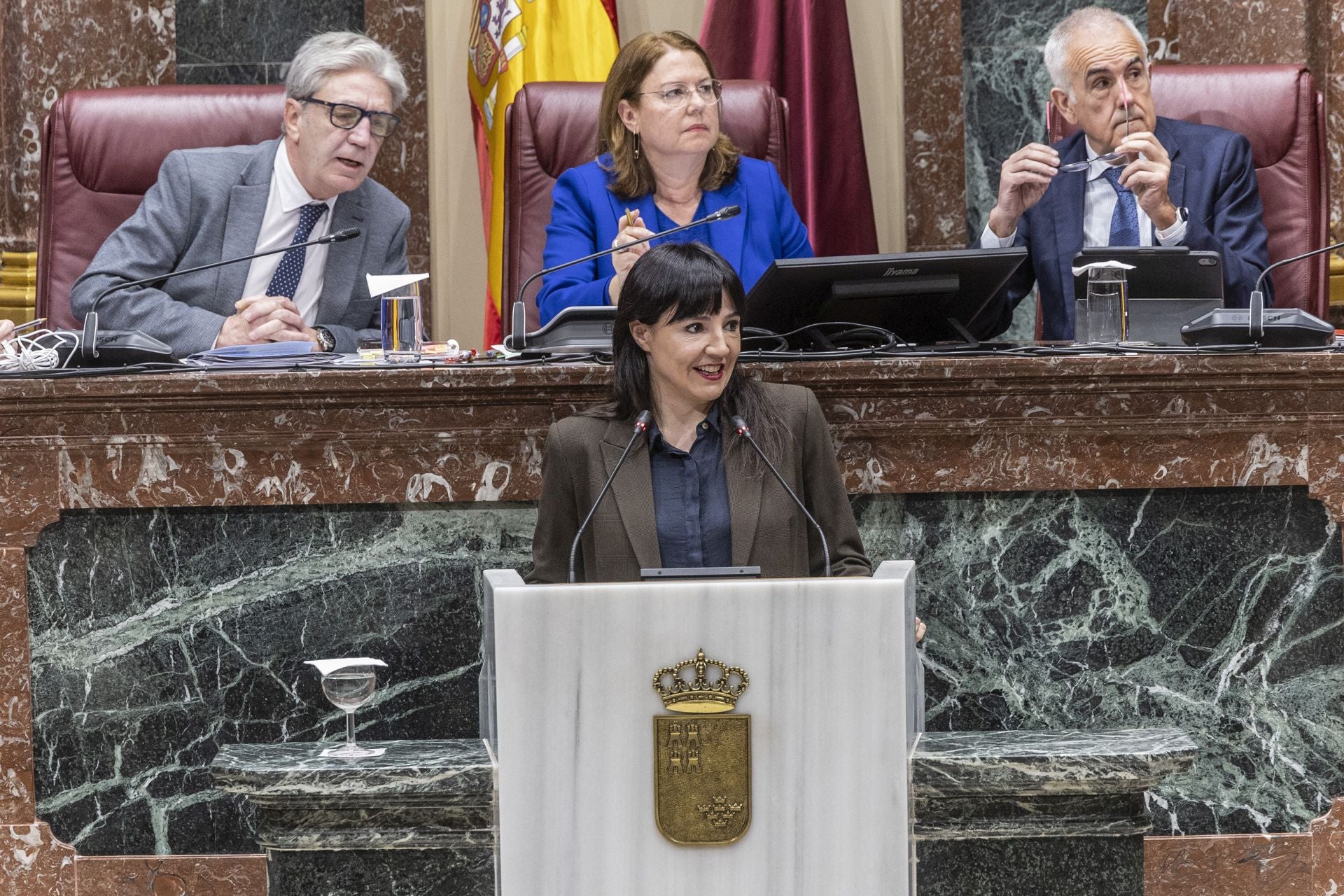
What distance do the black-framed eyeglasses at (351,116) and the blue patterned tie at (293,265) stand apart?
0.18 meters

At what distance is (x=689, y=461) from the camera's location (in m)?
1.93

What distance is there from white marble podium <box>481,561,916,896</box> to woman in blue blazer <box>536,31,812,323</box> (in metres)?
1.56

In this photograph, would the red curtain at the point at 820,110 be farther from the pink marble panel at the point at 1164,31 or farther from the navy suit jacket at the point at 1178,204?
the pink marble panel at the point at 1164,31

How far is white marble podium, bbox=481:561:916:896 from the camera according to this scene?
4.12ft

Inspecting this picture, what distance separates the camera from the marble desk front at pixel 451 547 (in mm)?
2109

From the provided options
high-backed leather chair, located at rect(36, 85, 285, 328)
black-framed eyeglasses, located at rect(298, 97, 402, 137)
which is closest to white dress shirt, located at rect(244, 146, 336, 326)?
black-framed eyeglasses, located at rect(298, 97, 402, 137)

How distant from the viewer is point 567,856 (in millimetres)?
1255

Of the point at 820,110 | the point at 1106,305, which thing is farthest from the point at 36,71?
the point at 1106,305

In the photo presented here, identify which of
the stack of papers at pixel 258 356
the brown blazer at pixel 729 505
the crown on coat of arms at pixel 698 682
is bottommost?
the crown on coat of arms at pixel 698 682

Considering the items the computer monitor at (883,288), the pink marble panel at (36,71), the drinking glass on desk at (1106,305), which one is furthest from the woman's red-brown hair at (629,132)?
the pink marble panel at (36,71)

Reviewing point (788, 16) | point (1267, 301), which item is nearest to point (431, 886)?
point (1267, 301)

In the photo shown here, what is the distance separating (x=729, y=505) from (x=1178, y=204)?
59.0 inches

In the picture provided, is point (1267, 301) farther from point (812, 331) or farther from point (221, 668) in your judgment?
point (221, 668)

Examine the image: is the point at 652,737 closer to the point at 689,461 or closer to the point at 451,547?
the point at 689,461
